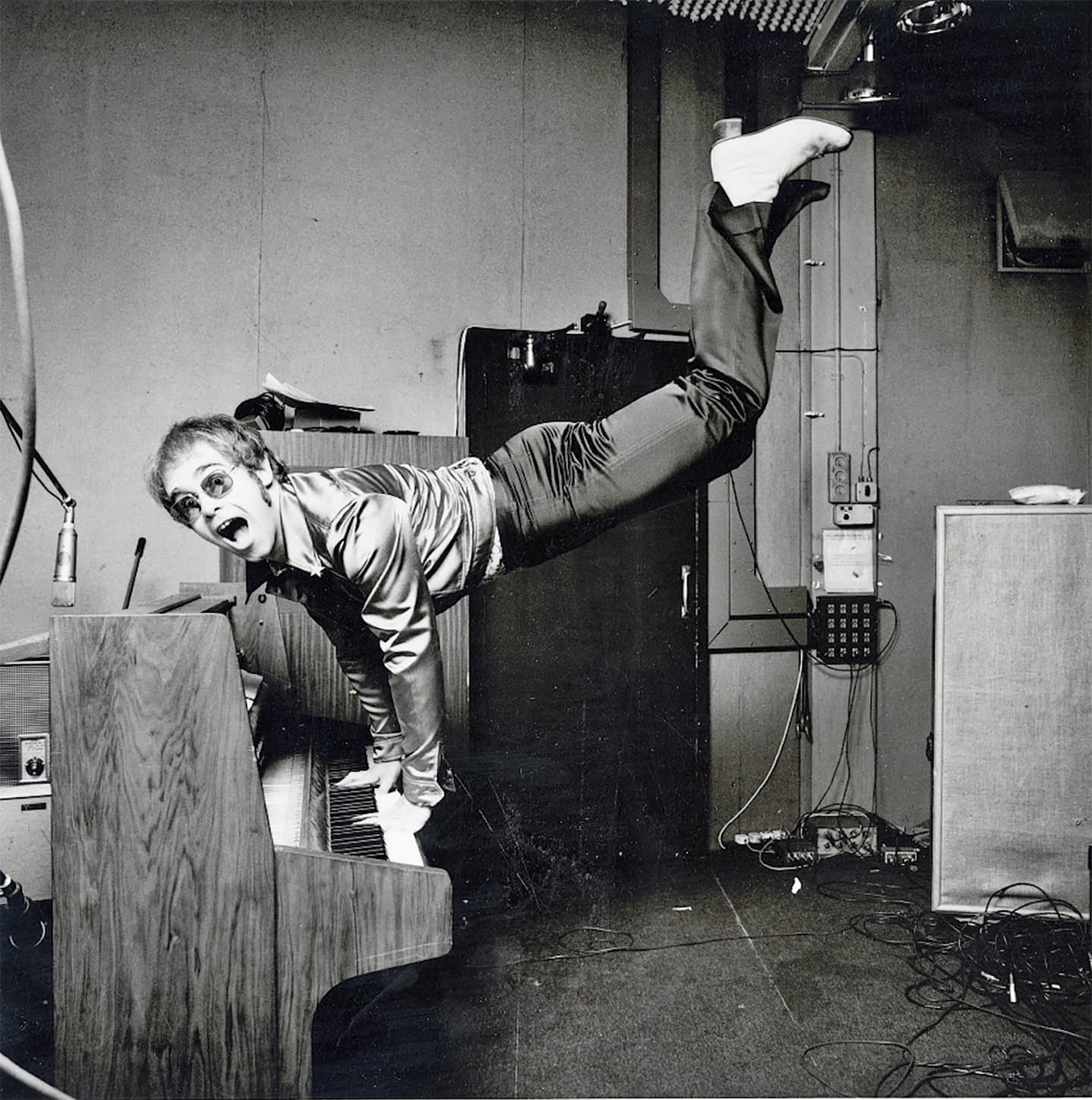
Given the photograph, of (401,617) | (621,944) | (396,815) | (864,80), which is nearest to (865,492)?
(864,80)

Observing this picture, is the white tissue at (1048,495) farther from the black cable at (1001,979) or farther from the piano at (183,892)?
the piano at (183,892)

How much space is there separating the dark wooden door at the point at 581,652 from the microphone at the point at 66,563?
0.81 meters

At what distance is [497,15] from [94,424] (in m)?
1.58

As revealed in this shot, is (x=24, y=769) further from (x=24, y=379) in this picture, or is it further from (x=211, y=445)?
(x=24, y=379)

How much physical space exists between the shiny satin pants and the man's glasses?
0.53 meters

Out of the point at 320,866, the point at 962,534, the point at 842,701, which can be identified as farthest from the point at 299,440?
the point at 842,701

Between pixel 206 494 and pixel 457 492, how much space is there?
47 centimetres

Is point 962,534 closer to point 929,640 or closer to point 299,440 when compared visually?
point 929,640

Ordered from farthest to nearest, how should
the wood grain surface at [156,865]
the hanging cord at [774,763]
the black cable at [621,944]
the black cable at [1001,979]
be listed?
1. the hanging cord at [774,763]
2. the black cable at [621,944]
3. the black cable at [1001,979]
4. the wood grain surface at [156,865]

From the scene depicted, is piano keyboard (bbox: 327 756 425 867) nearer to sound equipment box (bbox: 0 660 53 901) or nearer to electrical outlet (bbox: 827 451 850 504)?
sound equipment box (bbox: 0 660 53 901)

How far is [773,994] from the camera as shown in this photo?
2.32m

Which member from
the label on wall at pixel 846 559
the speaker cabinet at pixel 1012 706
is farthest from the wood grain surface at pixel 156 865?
the label on wall at pixel 846 559

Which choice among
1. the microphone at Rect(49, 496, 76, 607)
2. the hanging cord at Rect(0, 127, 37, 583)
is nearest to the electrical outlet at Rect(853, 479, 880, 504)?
the microphone at Rect(49, 496, 76, 607)

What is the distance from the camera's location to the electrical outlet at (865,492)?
9.18 ft
